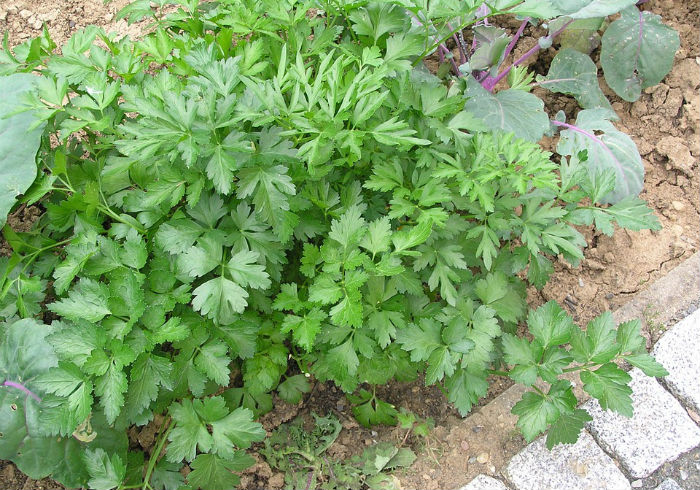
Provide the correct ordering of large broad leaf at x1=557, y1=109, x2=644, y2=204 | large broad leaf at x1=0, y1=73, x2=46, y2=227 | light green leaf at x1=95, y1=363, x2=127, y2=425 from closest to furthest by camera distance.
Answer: light green leaf at x1=95, y1=363, x2=127, y2=425 < large broad leaf at x1=0, y1=73, x2=46, y2=227 < large broad leaf at x1=557, y1=109, x2=644, y2=204

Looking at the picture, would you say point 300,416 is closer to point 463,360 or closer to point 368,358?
point 368,358

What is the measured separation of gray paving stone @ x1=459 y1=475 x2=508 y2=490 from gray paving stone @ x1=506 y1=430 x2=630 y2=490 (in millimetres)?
46

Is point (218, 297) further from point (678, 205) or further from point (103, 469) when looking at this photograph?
point (678, 205)

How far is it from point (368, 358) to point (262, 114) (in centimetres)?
85

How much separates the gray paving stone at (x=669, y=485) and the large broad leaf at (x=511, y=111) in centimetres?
134

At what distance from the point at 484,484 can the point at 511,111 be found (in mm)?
1444

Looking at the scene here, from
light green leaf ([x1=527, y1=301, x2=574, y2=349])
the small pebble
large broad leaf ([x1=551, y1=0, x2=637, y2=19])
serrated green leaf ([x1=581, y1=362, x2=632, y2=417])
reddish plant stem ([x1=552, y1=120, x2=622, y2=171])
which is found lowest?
the small pebble

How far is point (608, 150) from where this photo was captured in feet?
8.29

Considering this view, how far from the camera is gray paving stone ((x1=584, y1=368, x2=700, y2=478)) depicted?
6.97ft

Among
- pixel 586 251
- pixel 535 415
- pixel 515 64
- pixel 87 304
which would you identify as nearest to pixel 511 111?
pixel 515 64

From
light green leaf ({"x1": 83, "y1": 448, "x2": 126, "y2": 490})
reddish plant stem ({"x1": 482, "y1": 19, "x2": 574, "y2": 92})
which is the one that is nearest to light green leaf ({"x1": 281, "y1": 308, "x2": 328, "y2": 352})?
light green leaf ({"x1": 83, "y1": 448, "x2": 126, "y2": 490})

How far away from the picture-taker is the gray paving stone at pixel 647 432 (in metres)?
2.12

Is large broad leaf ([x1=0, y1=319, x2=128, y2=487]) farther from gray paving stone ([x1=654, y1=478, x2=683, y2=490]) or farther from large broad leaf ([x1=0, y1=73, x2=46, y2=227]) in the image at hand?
gray paving stone ([x1=654, y1=478, x2=683, y2=490])

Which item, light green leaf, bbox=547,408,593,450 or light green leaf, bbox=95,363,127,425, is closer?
light green leaf, bbox=95,363,127,425
